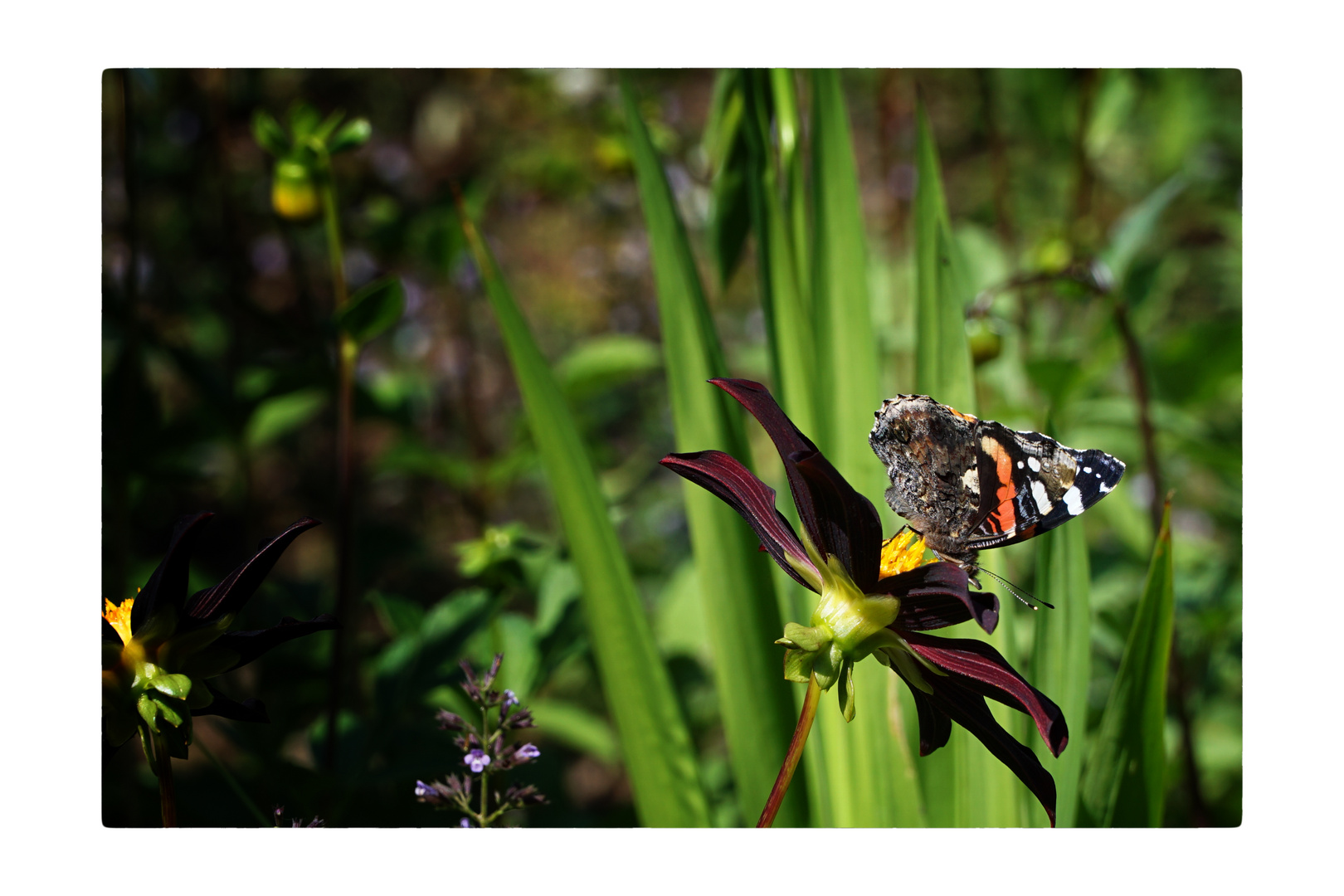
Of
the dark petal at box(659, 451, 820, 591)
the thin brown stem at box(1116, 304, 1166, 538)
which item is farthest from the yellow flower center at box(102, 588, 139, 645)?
the thin brown stem at box(1116, 304, 1166, 538)

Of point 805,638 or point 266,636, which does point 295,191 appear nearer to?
point 266,636

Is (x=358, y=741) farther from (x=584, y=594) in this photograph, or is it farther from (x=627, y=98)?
(x=627, y=98)

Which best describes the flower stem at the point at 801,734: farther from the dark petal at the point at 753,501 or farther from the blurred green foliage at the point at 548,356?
the blurred green foliage at the point at 548,356

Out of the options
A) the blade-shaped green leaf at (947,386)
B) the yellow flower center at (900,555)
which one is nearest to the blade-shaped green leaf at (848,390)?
the blade-shaped green leaf at (947,386)

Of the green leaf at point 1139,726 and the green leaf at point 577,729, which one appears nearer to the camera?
the green leaf at point 1139,726

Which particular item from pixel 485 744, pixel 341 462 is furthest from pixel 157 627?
pixel 341 462

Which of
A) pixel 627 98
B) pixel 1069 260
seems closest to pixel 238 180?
pixel 627 98
